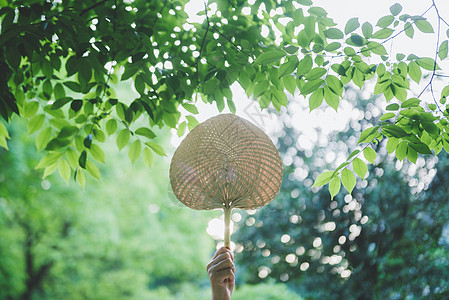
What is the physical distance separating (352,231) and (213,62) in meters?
2.29

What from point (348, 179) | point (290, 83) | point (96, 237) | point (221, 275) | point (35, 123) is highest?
point (96, 237)

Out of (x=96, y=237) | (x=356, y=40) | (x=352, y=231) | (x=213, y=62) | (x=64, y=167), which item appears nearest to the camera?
(x=356, y=40)

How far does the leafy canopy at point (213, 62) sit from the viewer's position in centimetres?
120

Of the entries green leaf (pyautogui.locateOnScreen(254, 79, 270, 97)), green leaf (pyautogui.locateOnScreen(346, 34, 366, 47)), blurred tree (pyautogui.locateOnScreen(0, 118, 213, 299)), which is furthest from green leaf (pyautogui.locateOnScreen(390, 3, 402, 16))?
blurred tree (pyautogui.locateOnScreen(0, 118, 213, 299))

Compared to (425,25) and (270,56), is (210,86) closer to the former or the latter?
(270,56)

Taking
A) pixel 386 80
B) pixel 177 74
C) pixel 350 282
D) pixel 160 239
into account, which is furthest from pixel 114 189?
pixel 386 80

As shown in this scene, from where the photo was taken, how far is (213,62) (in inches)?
61.7

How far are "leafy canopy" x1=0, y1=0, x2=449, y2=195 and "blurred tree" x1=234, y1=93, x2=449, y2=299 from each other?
58.6 inches

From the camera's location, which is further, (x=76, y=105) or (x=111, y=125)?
(x=111, y=125)

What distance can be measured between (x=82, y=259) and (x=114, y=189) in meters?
1.30

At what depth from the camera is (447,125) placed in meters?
1.35

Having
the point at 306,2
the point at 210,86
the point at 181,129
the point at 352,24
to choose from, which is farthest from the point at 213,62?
the point at 352,24

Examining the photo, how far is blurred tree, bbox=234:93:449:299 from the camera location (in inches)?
105

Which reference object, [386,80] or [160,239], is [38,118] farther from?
[160,239]
